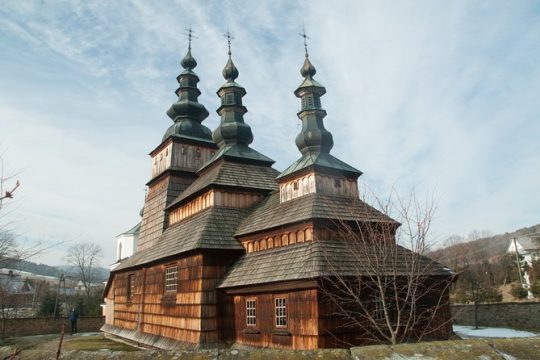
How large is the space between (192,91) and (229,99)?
572 centimetres

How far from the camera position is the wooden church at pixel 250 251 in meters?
12.0

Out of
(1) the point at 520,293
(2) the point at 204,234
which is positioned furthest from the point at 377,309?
(1) the point at 520,293

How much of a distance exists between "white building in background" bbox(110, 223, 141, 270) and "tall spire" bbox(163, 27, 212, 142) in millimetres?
17127

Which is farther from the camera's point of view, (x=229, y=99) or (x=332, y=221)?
(x=229, y=99)

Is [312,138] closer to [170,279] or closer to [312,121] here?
[312,121]

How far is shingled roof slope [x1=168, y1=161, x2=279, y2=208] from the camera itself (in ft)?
59.1

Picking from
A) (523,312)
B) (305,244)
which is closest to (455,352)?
(305,244)

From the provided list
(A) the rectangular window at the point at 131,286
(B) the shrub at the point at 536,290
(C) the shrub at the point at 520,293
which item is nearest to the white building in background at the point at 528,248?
(C) the shrub at the point at 520,293

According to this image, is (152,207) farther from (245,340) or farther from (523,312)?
(523,312)

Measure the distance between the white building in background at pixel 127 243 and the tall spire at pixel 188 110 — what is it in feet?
56.2

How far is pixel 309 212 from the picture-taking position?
13445mm

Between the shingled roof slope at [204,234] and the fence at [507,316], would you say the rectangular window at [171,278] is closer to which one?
the shingled roof slope at [204,234]

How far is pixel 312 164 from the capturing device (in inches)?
594

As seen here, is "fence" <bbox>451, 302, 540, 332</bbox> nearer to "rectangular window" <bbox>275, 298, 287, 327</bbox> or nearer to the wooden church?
the wooden church
